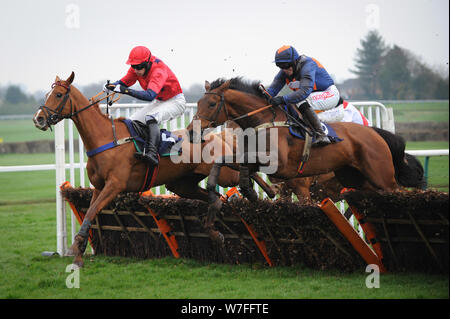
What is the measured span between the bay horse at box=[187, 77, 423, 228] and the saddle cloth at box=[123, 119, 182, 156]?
0.70 metres

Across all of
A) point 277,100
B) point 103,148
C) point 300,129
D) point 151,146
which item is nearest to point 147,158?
point 151,146

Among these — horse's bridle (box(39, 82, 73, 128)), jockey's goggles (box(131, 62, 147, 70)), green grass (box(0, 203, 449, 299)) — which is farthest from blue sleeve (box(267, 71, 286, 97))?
horse's bridle (box(39, 82, 73, 128))

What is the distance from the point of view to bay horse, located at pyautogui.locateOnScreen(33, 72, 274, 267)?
18.4ft

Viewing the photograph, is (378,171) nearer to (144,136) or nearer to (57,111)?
(144,136)

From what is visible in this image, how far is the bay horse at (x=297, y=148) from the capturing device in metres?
5.56

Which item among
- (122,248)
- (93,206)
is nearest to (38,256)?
(122,248)

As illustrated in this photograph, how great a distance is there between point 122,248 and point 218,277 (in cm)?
177

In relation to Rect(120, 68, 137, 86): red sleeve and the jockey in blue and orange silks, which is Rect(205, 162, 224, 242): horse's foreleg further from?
Rect(120, 68, 137, 86): red sleeve

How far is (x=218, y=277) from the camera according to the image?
5555mm

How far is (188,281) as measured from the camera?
539 cm

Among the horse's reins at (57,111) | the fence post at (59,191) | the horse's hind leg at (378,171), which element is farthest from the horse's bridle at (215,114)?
the fence post at (59,191)
